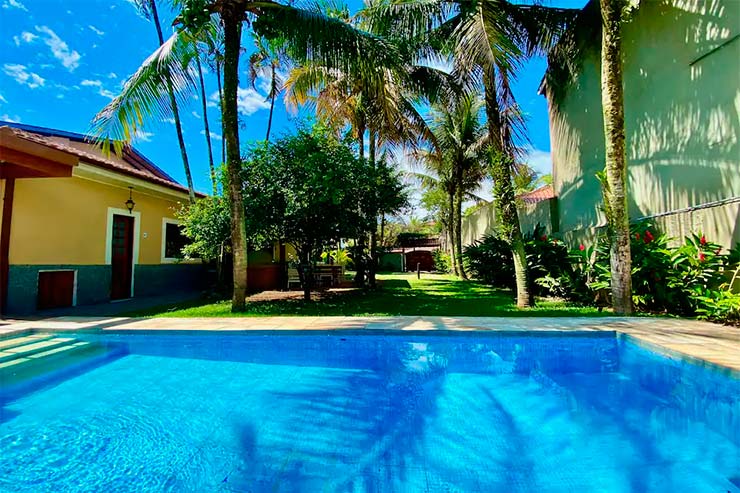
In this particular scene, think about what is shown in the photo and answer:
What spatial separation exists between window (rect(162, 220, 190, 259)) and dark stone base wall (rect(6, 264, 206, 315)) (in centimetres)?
44

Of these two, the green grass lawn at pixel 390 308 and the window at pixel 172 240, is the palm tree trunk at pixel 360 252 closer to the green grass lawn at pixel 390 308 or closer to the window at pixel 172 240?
the green grass lawn at pixel 390 308

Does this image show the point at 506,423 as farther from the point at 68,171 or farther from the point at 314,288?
the point at 314,288

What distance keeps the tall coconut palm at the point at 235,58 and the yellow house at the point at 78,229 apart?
5.54 ft

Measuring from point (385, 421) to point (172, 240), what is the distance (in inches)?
488

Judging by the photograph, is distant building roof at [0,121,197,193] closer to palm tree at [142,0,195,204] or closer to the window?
palm tree at [142,0,195,204]

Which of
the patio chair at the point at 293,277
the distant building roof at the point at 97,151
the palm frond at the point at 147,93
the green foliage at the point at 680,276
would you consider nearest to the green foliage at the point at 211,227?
the palm frond at the point at 147,93

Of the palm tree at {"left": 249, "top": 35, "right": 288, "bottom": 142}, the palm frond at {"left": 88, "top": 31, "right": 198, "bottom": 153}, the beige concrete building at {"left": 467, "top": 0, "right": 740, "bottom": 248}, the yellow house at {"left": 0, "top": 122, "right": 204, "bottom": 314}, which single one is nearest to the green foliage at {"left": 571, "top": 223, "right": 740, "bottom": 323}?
the beige concrete building at {"left": 467, "top": 0, "right": 740, "bottom": 248}

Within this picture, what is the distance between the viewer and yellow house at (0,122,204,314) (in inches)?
314

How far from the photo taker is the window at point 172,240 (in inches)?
516

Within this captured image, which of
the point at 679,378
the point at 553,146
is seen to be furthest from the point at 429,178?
the point at 679,378

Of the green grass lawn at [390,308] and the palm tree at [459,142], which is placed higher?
the palm tree at [459,142]

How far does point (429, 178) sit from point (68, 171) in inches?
789

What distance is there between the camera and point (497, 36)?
7.92 meters

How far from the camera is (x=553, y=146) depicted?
13.8m
